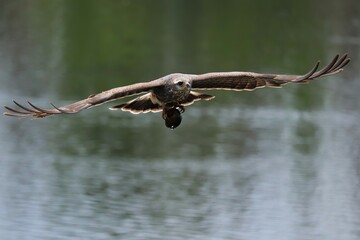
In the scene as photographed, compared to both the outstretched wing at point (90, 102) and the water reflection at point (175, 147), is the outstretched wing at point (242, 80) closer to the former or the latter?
the outstretched wing at point (90, 102)

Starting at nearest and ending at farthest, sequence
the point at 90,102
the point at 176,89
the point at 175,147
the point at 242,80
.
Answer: the point at 90,102, the point at 176,89, the point at 242,80, the point at 175,147

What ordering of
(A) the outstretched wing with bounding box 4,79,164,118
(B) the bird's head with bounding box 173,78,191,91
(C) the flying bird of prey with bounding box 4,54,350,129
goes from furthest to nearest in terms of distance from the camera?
1. (B) the bird's head with bounding box 173,78,191,91
2. (C) the flying bird of prey with bounding box 4,54,350,129
3. (A) the outstretched wing with bounding box 4,79,164,118

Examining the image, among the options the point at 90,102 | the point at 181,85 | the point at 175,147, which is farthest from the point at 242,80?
the point at 175,147

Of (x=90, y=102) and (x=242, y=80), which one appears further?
(x=242, y=80)

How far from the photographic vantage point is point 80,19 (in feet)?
182

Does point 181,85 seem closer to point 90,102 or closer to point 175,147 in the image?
point 90,102

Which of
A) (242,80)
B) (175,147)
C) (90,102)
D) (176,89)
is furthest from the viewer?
(175,147)

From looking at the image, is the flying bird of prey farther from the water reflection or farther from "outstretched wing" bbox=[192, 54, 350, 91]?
the water reflection

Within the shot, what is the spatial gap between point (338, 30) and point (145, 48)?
14.2 metres

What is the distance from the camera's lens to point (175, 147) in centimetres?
3234

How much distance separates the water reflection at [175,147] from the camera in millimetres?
25281

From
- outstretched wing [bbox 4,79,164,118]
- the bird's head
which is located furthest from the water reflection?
outstretched wing [bbox 4,79,164,118]

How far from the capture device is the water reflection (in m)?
25.3

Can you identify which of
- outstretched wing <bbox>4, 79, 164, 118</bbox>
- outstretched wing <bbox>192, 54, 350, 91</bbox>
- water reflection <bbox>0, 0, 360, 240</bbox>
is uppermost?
water reflection <bbox>0, 0, 360, 240</bbox>
